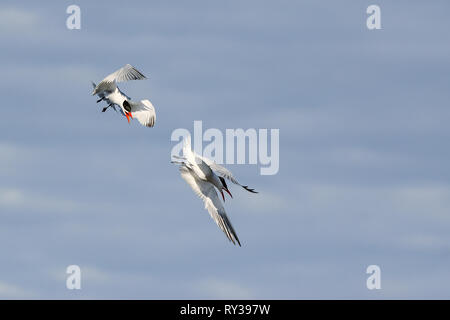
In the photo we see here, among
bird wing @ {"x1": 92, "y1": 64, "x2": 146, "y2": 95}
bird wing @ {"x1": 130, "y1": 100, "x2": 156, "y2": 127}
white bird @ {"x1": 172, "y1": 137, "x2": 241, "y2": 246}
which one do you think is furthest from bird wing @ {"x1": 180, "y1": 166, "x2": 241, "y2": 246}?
bird wing @ {"x1": 92, "y1": 64, "x2": 146, "y2": 95}

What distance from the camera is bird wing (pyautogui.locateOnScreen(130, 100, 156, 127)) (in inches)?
3049

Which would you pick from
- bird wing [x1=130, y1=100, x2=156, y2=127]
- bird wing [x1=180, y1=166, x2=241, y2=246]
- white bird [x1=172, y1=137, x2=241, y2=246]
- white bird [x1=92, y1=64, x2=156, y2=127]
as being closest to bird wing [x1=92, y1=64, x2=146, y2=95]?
white bird [x1=92, y1=64, x2=156, y2=127]

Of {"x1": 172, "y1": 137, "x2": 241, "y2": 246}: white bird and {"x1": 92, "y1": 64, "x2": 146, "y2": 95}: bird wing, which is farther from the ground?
{"x1": 92, "y1": 64, "x2": 146, "y2": 95}: bird wing

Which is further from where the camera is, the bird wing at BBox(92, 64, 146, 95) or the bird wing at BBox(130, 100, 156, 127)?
the bird wing at BBox(130, 100, 156, 127)

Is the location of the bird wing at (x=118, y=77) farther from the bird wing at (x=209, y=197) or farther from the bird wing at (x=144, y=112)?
the bird wing at (x=209, y=197)

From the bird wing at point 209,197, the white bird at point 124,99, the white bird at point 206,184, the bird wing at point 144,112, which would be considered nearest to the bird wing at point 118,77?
the white bird at point 124,99

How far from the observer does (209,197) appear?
76.7m

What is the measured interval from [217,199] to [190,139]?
3.57 m

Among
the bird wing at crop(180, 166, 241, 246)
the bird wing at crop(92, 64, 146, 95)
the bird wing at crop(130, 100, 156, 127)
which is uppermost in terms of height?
the bird wing at crop(92, 64, 146, 95)

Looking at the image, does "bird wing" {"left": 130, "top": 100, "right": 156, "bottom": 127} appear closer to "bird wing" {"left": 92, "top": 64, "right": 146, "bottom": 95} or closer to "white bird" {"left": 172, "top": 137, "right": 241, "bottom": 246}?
"bird wing" {"left": 92, "top": 64, "right": 146, "bottom": 95}

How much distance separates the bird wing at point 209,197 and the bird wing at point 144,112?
313 centimetres

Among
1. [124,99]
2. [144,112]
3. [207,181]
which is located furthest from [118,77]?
[207,181]

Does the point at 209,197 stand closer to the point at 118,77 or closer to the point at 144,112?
the point at 144,112
